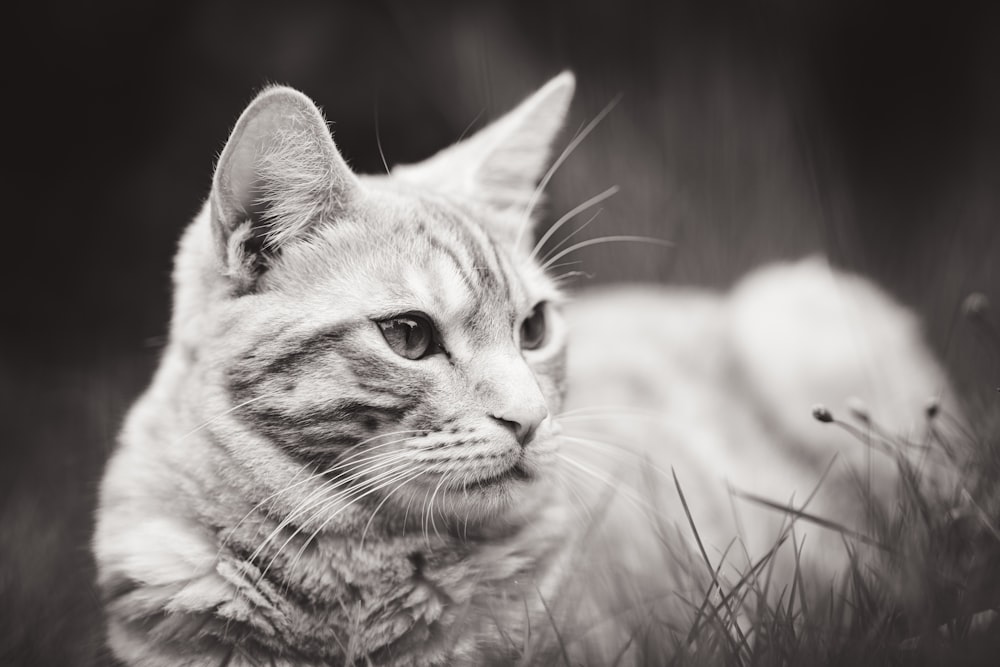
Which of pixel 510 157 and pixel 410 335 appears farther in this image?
pixel 510 157

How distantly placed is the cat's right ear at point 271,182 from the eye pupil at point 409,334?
29 centimetres

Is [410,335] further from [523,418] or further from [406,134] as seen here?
[406,134]

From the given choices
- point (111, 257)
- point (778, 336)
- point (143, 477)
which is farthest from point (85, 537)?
point (778, 336)

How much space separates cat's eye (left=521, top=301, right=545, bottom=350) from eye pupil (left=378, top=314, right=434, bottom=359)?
32 cm

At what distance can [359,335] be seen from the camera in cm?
149

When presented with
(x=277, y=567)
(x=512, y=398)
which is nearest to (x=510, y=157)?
(x=512, y=398)

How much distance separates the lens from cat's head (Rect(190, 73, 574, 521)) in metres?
1.45

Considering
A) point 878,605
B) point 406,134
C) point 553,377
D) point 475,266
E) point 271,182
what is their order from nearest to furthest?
point 878,605 → point 271,182 → point 475,266 → point 553,377 → point 406,134

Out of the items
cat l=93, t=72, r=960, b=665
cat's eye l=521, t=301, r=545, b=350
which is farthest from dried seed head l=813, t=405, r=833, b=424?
cat's eye l=521, t=301, r=545, b=350

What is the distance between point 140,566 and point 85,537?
95cm

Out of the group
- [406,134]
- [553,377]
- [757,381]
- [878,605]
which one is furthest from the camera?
[406,134]

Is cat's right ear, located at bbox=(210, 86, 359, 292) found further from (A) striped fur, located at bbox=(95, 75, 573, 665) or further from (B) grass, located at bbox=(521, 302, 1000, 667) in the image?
(B) grass, located at bbox=(521, 302, 1000, 667)

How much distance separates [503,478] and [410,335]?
319 millimetres

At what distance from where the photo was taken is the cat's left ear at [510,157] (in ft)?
6.50
